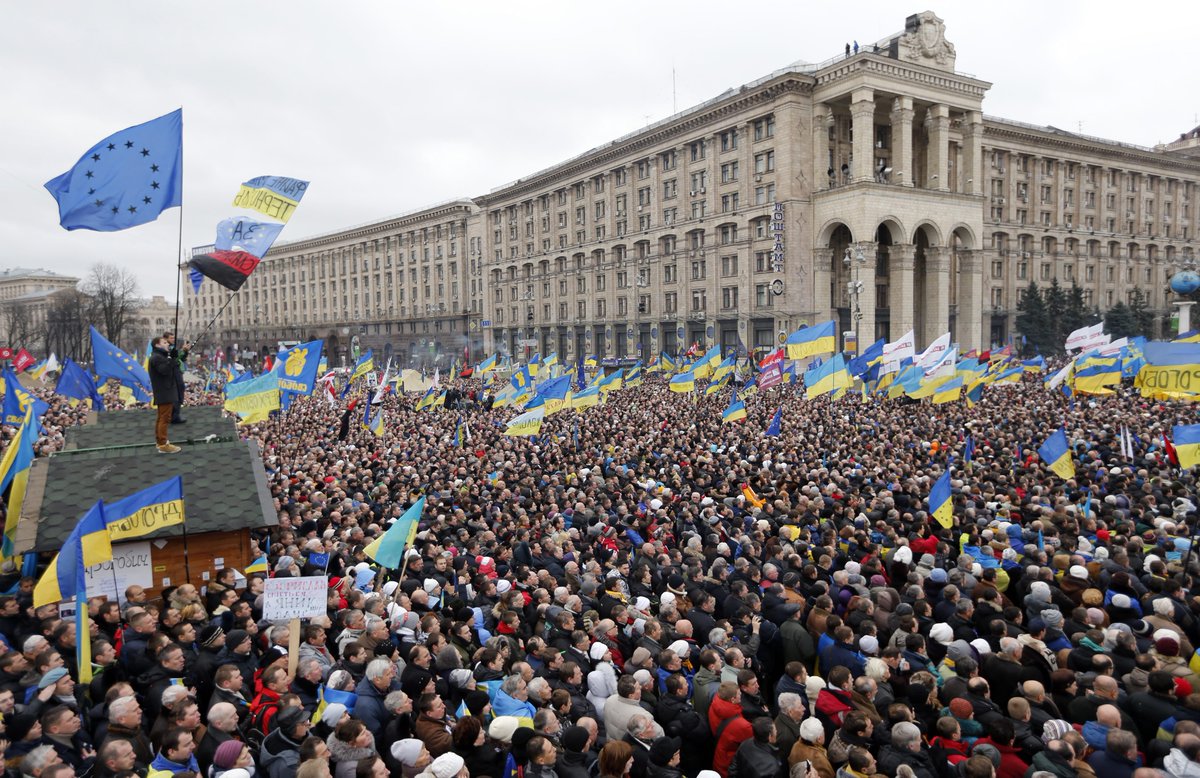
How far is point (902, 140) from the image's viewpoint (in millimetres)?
52781

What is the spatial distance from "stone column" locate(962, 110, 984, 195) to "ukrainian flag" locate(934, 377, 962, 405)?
141 feet

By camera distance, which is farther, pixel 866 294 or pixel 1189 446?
pixel 866 294

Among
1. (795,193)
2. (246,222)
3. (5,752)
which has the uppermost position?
(795,193)

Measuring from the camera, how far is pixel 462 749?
16.0 feet

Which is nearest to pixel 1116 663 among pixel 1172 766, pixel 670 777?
pixel 1172 766

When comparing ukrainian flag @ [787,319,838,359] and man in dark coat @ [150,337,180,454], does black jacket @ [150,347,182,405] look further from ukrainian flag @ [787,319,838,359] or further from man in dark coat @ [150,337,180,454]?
ukrainian flag @ [787,319,838,359]

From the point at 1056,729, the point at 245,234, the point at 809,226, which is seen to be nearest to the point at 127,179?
the point at 245,234

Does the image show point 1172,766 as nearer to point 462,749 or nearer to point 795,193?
point 462,749

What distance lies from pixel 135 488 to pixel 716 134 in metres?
54.8

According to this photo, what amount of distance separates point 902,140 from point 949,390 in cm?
3821

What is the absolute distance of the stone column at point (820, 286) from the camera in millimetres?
53531

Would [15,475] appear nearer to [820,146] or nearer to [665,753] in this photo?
[665,753]

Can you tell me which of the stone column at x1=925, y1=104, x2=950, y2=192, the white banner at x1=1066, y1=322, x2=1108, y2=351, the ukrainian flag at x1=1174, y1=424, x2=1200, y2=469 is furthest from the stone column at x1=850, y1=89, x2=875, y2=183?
the ukrainian flag at x1=1174, y1=424, x2=1200, y2=469

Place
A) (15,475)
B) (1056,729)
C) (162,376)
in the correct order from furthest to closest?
1. (162,376)
2. (15,475)
3. (1056,729)
